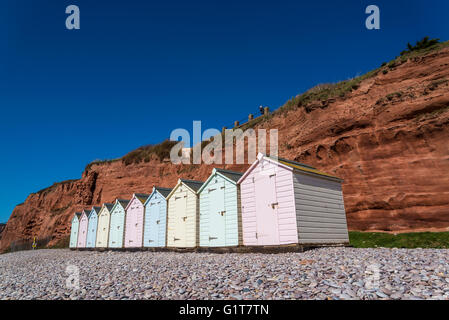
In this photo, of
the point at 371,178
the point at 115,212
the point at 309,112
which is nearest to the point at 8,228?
the point at 115,212

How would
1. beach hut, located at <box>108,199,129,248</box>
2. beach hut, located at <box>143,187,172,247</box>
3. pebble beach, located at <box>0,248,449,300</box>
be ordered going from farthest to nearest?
beach hut, located at <box>108,199,129,248</box>
beach hut, located at <box>143,187,172,247</box>
pebble beach, located at <box>0,248,449,300</box>

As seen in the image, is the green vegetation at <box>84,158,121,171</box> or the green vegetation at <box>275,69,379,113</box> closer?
the green vegetation at <box>275,69,379,113</box>

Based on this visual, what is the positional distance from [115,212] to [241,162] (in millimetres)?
14451

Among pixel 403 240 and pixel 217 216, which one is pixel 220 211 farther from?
pixel 403 240

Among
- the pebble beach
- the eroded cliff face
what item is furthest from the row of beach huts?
the pebble beach

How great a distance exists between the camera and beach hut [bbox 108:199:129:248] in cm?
2668

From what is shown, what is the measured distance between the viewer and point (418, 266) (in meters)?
7.42

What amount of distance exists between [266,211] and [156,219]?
1118cm

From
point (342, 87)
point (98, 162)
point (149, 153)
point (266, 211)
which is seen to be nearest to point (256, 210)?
point (266, 211)

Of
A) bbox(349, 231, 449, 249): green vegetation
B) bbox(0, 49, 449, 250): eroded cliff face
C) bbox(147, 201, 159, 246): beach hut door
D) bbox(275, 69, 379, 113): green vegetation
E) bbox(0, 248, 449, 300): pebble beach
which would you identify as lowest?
bbox(0, 248, 449, 300): pebble beach

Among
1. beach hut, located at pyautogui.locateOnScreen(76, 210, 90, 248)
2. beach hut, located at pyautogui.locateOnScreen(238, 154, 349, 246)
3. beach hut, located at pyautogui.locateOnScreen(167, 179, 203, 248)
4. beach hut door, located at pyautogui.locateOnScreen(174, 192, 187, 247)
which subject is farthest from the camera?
beach hut, located at pyautogui.locateOnScreen(76, 210, 90, 248)

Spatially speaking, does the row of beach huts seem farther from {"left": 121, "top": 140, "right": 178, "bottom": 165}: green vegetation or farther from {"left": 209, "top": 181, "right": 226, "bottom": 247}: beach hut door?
{"left": 121, "top": 140, "right": 178, "bottom": 165}: green vegetation

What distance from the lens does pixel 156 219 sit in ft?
72.6

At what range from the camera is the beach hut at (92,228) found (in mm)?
32228
